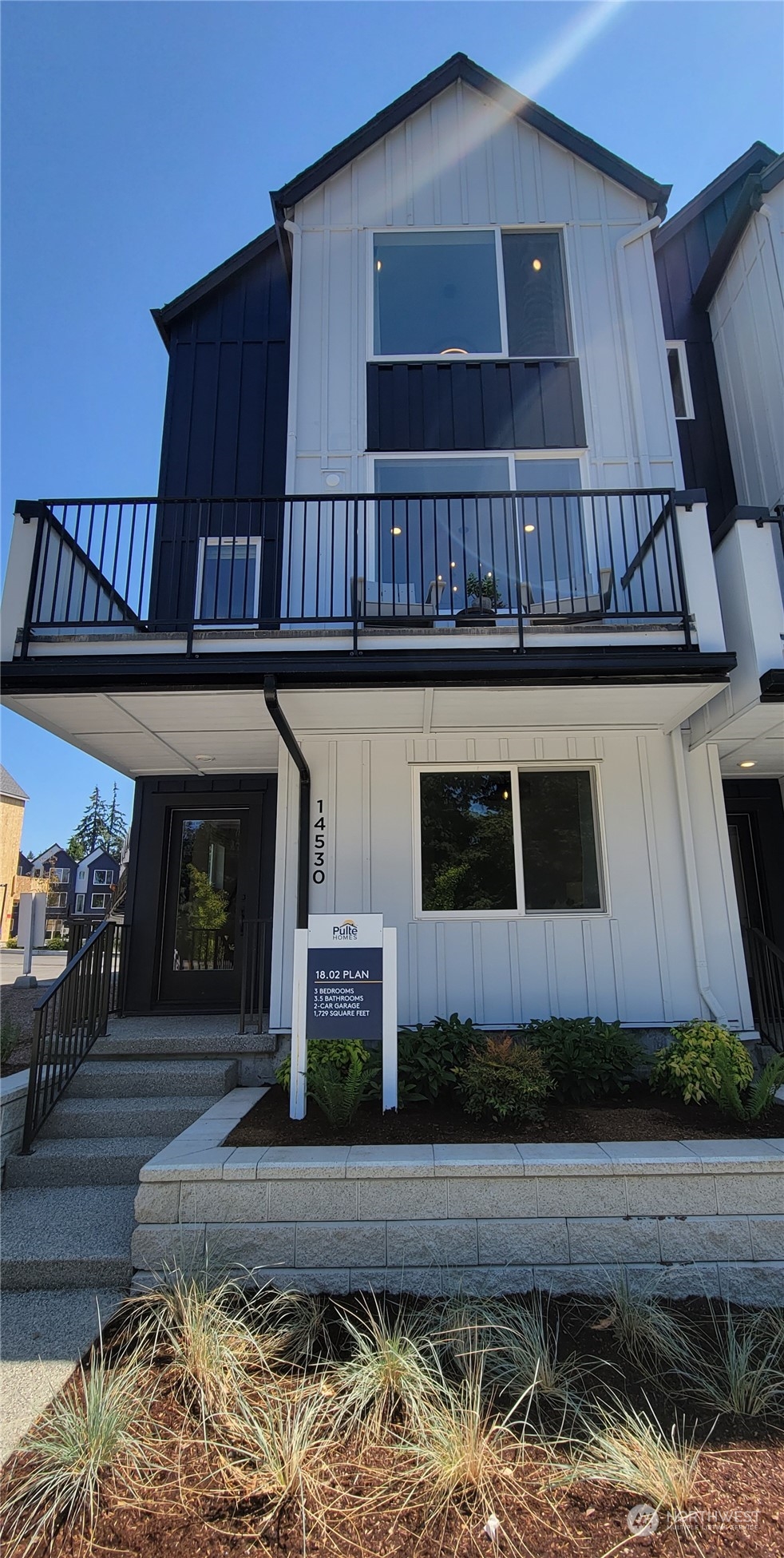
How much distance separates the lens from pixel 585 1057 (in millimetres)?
5023

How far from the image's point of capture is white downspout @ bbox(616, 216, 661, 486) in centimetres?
684

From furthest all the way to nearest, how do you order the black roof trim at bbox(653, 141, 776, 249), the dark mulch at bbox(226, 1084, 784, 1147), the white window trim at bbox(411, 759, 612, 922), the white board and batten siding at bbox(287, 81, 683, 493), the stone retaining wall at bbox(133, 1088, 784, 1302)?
the black roof trim at bbox(653, 141, 776, 249) → the white board and batten siding at bbox(287, 81, 683, 493) → the white window trim at bbox(411, 759, 612, 922) → the dark mulch at bbox(226, 1084, 784, 1147) → the stone retaining wall at bbox(133, 1088, 784, 1302)

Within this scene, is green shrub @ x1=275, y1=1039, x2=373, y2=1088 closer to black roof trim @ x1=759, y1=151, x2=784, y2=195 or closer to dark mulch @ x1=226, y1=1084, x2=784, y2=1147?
dark mulch @ x1=226, y1=1084, x2=784, y2=1147

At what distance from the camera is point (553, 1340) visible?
3.14 m

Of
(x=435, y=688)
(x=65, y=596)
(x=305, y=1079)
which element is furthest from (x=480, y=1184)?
(x=65, y=596)

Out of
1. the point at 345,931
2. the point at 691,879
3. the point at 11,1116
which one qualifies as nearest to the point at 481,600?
the point at 691,879

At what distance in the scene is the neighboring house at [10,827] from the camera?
32375 millimetres

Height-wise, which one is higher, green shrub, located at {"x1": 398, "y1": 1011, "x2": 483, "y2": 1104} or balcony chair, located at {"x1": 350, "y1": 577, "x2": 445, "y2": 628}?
balcony chair, located at {"x1": 350, "y1": 577, "x2": 445, "y2": 628}

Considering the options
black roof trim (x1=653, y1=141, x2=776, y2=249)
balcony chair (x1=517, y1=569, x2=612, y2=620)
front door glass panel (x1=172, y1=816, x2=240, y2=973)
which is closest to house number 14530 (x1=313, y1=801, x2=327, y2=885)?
front door glass panel (x1=172, y1=816, x2=240, y2=973)

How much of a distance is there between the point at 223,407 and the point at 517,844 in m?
6.00

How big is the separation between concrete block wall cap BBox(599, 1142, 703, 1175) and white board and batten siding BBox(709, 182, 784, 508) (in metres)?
5.93

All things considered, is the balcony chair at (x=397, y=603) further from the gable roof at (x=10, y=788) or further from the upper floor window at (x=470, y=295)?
the gable roof at (x=10, y=788)

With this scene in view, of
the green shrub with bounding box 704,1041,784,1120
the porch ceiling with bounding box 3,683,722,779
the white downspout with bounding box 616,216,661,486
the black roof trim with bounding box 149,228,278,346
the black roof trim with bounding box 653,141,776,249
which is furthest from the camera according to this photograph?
the black roof trim with bounding box 653,141,776,249

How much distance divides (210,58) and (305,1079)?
882cm
